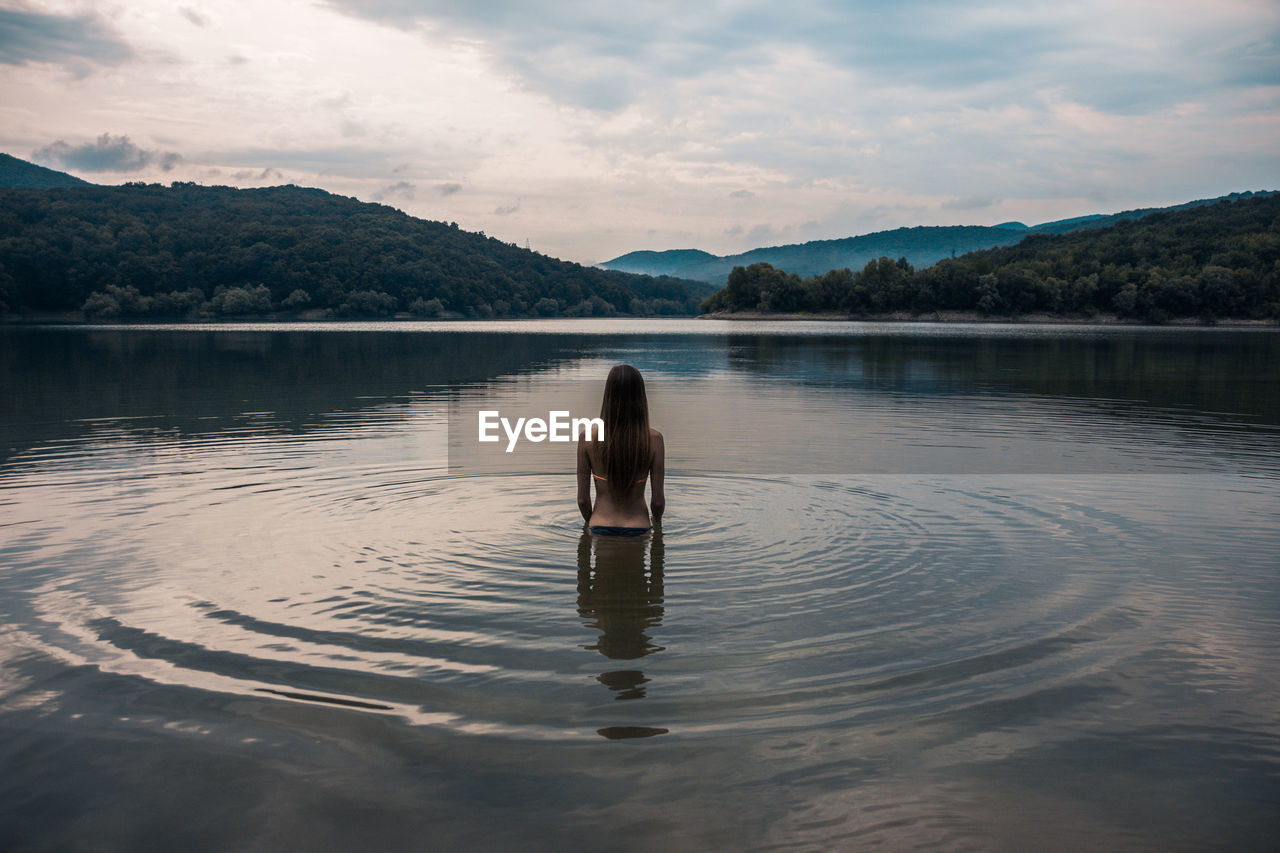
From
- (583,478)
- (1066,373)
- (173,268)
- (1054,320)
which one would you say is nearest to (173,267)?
(173,268)

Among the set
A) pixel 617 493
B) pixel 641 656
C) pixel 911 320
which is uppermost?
pixel 911 320

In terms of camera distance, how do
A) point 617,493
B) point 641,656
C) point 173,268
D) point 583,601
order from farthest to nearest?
point 173,268
point 617,493
point 583,601
point 641,656

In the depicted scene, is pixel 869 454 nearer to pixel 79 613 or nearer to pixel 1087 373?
pixel 79 613

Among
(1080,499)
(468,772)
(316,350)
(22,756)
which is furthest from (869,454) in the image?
(316,350)

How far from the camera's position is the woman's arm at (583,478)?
31.8ft

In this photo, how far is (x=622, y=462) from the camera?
9.44 metres

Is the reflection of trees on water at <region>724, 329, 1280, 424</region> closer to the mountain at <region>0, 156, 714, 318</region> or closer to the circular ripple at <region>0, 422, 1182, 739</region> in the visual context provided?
the circular ripple at <region>0, 422, 1182, 739</region>

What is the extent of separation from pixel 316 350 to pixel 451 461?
49241 mm

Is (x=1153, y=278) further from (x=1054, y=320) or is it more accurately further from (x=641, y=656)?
(x=641, y=656)

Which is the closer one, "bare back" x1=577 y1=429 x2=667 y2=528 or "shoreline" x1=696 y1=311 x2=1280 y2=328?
"bare back" x1=577 y1=429 x2=667 y2=528

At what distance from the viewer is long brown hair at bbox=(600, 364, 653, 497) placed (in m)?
9.02

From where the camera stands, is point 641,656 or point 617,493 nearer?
point 641,656

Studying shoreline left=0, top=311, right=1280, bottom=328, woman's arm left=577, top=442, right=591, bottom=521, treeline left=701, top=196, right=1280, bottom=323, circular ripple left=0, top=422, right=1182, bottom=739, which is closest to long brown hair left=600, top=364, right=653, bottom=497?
woman's arm left=577, top=442, right=591, bottom=521

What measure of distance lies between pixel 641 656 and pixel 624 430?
3.18 meters
